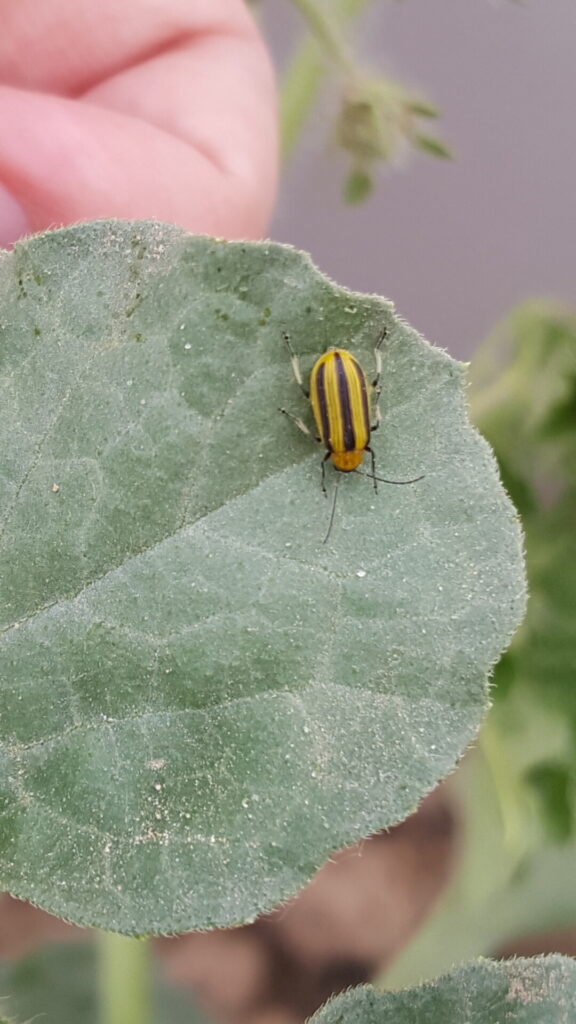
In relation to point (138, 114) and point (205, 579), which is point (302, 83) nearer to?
point (138, 114)

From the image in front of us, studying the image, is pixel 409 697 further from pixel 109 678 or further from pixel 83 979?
pixel 83 979

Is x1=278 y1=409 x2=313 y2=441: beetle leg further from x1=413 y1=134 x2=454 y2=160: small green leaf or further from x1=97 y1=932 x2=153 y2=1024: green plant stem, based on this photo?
x1=97 y1=932 x2=153 y2=1024: green plant stem

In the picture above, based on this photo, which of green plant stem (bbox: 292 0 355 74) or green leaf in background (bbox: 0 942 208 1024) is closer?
green plant stem (bbox: 292 0 355 74)

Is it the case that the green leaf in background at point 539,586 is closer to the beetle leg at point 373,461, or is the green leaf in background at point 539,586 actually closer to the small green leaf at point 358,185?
the small green leaf at point 358,185

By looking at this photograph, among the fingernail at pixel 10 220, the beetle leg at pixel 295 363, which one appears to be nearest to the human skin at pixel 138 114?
the fingernail at pixel 10 220

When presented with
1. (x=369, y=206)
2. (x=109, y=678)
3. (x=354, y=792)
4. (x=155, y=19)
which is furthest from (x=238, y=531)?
(x=369, y=206)

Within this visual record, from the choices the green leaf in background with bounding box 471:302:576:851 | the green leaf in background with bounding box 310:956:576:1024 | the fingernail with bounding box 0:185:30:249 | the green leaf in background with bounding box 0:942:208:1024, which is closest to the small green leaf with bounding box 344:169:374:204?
the green leaf in background with bounding box 471:302:576:851
